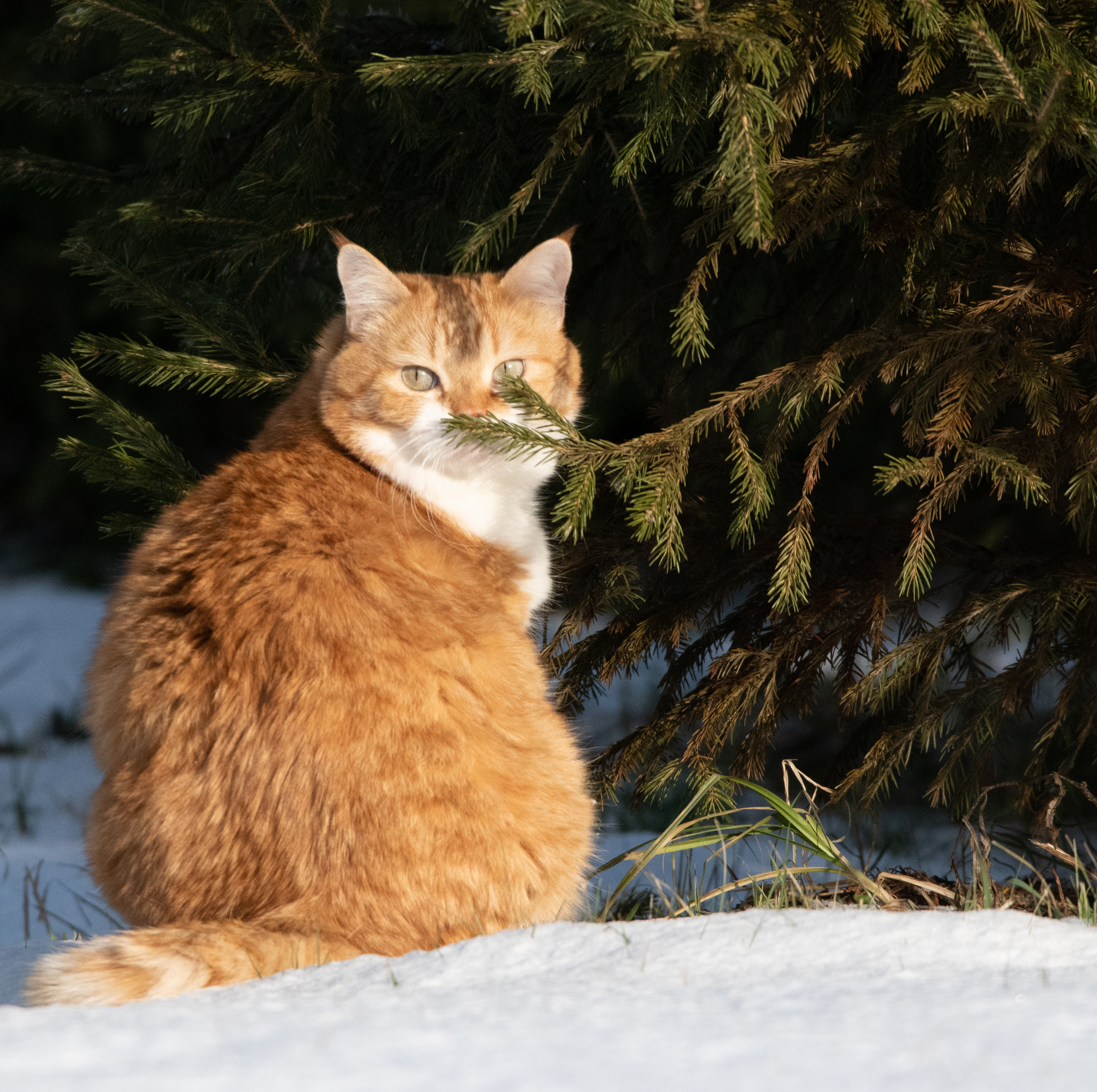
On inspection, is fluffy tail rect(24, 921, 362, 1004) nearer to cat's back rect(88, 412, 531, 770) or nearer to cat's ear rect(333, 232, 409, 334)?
cat's back rect(88, 412, 531, 770)

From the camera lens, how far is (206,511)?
2.15m

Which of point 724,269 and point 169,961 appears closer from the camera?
point 169,961

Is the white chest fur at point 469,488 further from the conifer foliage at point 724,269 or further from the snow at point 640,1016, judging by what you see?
the snow at point 640,1016

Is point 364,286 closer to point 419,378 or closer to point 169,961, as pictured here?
point 419,378

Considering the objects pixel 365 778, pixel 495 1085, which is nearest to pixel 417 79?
pixel 365 778

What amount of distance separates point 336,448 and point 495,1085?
1.56m

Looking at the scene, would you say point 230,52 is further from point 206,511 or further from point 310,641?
point 310,641

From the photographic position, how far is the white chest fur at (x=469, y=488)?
95.3 inches

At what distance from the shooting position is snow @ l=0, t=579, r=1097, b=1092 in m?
1.22

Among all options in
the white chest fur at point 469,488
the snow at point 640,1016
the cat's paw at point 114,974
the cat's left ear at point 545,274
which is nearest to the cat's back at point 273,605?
the white chest fur at point 469,488

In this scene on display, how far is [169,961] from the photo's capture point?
5.41 feet

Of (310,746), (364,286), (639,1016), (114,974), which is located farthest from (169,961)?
(364,286)

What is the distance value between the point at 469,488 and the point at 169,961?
45.5 inches

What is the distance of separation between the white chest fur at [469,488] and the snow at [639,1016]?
2.98 ft
